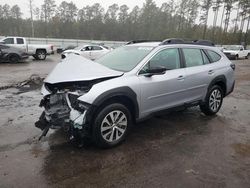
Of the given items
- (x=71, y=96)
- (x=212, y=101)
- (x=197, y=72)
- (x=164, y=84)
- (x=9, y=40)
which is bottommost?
(x=212, y=101)

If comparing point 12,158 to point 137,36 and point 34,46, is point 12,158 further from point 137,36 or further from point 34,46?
point 137,36

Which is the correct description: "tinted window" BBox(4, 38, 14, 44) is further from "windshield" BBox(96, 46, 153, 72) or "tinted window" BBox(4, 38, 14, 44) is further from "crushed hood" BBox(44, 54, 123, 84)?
"crushed hood" BBox(44, 54, 123, 84)

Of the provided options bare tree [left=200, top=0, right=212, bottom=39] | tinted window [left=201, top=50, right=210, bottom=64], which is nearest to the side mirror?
tinted window [left=201, top=50, right=210, bottom=64]

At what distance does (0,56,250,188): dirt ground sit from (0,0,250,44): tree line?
55.2 m

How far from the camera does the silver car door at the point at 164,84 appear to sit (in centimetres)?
440

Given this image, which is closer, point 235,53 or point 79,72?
point 79,72

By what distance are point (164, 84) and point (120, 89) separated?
1.03 m

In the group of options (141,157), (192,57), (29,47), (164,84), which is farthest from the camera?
(29,47)

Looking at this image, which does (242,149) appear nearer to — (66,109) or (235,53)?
(66,109)

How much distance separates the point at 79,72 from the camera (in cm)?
423

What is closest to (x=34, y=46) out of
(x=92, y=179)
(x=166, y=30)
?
(x=92, y=179)

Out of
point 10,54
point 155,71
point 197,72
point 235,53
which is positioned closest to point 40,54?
point 10,54

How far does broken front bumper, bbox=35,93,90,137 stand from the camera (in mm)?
3770

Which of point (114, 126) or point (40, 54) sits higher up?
point (114, 126)
